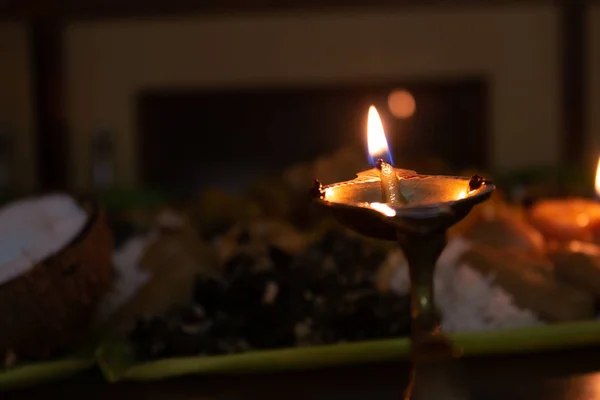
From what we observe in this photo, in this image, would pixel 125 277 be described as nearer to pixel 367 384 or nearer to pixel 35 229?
pixel 35 229

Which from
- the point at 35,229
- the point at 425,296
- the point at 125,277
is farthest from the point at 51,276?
the point at 425,296

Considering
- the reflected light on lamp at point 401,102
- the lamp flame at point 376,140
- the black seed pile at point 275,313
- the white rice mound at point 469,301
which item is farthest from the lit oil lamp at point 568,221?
the reflected light on lamp at point 401,102

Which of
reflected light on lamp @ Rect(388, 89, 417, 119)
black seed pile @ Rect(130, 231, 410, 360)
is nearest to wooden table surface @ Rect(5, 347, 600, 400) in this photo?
black seed pile @ Rect(130, 231, 410, 360)

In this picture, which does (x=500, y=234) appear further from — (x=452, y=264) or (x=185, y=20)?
(x=185, y=20)

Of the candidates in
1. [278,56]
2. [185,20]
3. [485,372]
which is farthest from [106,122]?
[485,372]

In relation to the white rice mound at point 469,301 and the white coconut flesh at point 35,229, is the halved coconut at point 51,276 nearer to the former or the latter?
the white coconut flesh at point 35,229

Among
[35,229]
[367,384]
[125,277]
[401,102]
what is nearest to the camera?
[367,384]

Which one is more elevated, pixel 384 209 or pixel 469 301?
pixel 384 209
